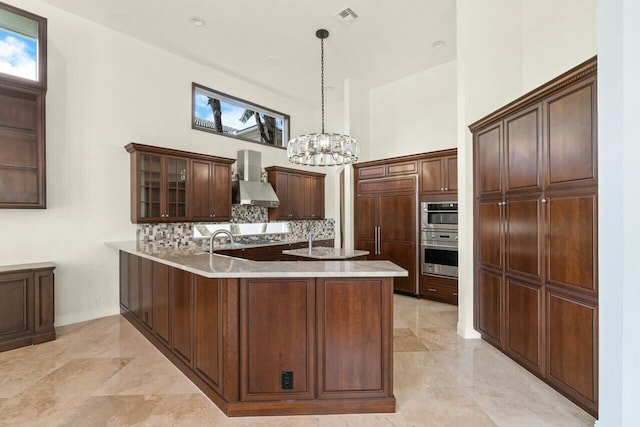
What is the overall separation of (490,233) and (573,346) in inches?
49.1

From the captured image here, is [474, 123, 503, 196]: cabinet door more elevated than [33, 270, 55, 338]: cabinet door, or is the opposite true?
[474, 123, 503, 196]: cabinet door

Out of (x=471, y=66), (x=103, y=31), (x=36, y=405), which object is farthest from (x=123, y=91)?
(x=471, y=66)

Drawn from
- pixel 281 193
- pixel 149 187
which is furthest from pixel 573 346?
pixel 281 193

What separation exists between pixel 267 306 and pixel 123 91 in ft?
13.3

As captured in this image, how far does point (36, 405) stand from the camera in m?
2.23

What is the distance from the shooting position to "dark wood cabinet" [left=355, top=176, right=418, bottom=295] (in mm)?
5234

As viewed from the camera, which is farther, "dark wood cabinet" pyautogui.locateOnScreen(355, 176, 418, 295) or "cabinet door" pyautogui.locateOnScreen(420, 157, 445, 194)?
"dark wood cabinet" pyautogui.locateOnScreen(355, 176, 418, 295)

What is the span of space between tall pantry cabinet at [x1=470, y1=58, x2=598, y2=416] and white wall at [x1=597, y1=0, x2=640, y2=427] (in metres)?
0.22

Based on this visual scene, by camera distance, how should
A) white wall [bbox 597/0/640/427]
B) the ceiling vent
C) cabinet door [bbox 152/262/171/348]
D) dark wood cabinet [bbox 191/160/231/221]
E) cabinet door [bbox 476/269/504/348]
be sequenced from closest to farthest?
white wall [bbox 597/0/640/427] → cabinet door [bbox 152/262/171/348] → cabinet door [bbox 476/269/504/348] → the ceiling vent → dark wood cabinet [bbox 191/160/231/221]

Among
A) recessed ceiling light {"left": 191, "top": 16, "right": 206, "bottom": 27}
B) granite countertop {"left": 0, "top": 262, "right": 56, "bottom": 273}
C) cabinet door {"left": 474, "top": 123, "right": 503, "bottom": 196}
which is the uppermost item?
recessed ceiling light {"left": 191, "top": 16, "right": 206, "bottom": 27}

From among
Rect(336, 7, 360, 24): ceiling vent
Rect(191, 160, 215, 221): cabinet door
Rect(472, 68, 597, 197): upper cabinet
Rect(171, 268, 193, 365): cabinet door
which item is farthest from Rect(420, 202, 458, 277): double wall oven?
Rect(171, 268, 193, 365): cabinet door

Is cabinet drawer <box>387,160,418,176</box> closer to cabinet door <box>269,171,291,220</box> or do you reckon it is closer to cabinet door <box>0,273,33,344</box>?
cabinet door <box>269,171,291,220</box>

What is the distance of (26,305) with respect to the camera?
10.8ft

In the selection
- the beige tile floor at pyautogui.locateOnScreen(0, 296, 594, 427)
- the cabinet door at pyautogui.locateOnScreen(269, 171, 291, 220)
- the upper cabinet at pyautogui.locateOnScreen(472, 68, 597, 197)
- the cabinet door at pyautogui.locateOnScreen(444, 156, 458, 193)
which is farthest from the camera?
the cabinet door at pyautogui.locateOnScreen(269, 171, 291, 220)
